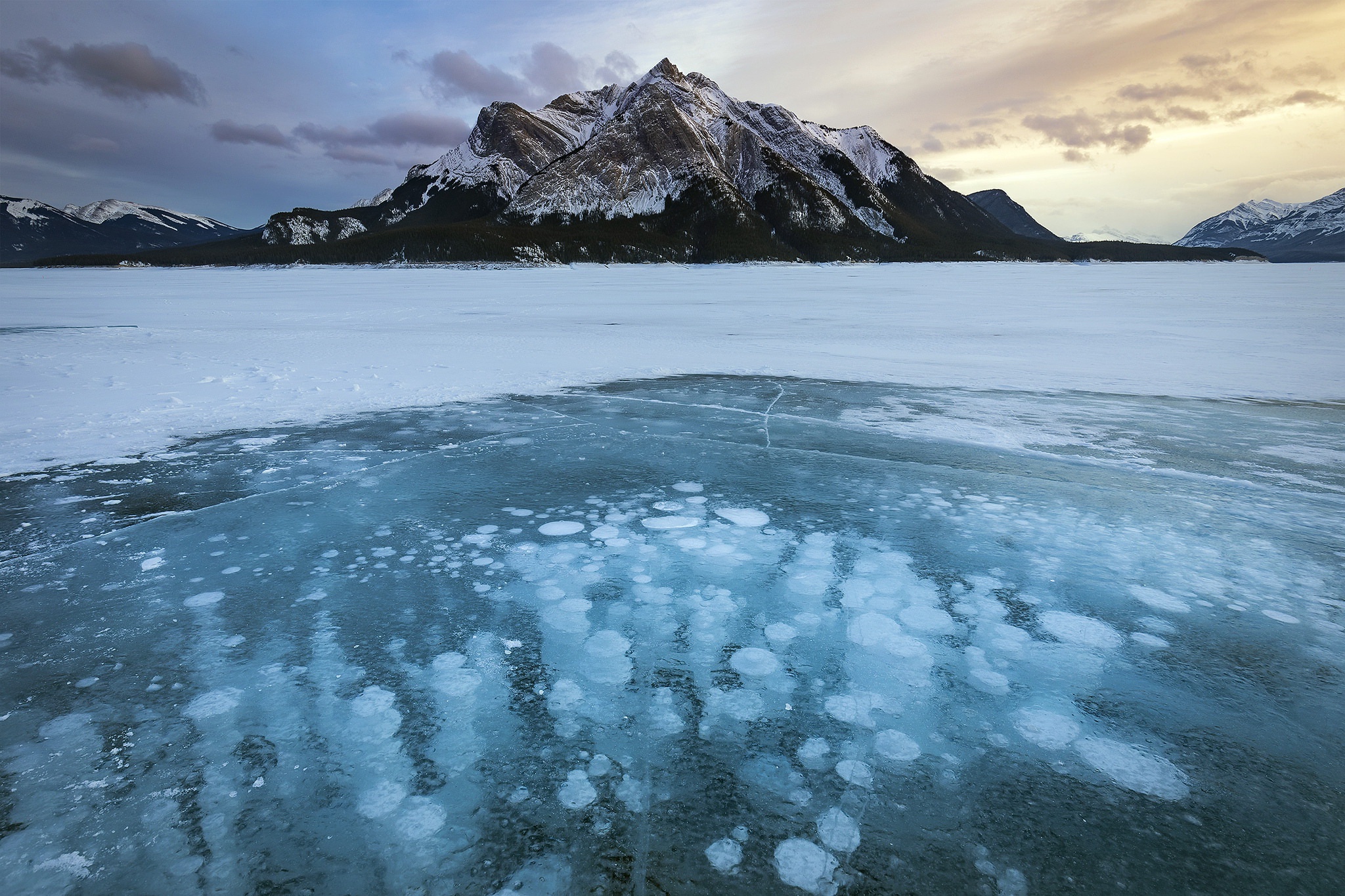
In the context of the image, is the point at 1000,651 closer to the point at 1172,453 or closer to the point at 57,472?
the point at 1172,453

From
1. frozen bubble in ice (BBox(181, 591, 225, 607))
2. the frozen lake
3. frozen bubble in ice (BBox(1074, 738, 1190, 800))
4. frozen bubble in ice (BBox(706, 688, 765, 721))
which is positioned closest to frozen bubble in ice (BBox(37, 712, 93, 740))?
the frozen lake

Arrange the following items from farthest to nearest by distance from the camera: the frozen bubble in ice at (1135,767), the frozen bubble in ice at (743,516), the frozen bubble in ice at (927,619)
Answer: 1. the frozen bubble in ice at (743,516)
2. the frozen bubble in ice at (927,619)
3. the frozen bubble in ice at (1135,767)

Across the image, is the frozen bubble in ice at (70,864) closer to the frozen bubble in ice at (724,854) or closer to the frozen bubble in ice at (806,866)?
the frozen bubble in ice at (724,854)

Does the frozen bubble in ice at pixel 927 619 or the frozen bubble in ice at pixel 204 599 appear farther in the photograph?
the frozen bubble in ice at pixel 204 599

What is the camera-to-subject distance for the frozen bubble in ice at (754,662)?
2.79 m

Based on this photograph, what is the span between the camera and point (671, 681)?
2.69 meters

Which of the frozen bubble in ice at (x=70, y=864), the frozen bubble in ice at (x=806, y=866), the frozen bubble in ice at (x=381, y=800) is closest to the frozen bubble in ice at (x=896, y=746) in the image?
the frozen bubble in ice at (x=806, y=866)

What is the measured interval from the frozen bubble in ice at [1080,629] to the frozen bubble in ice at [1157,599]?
1.28 ft

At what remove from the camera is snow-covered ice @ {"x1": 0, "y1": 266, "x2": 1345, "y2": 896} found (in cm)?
191

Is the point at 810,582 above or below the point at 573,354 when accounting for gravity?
above

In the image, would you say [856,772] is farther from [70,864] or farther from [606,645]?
[70,864]

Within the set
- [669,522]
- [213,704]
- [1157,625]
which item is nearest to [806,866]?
[213,704]

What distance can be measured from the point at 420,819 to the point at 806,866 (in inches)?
43.4

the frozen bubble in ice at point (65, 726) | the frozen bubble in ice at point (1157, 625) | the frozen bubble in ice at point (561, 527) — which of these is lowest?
the frozen bubble in ice at point (561, 527)
